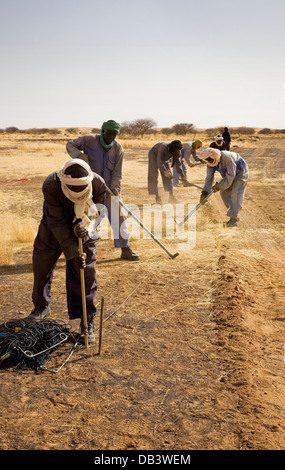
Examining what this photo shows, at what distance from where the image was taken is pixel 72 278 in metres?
4.06

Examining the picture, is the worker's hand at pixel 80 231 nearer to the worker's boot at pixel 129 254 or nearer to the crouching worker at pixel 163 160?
the worker's boot at pixel 129 254

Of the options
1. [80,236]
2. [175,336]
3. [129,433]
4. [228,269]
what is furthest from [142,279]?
[129,433]

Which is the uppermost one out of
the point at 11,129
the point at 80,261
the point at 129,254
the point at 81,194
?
the point at 11,129

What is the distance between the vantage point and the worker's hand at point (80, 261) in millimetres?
3752

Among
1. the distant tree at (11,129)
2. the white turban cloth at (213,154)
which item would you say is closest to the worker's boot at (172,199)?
the white turban cloth at (213,154)

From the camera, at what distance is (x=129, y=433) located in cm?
282

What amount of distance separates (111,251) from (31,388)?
155 inches

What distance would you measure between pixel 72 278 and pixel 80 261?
0.31m

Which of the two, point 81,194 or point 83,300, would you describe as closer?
point 81,194

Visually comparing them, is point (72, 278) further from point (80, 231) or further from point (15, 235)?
point (15, 235)

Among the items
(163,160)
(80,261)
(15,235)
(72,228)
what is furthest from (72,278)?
(163,160)

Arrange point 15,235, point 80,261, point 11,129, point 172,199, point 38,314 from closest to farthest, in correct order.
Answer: point 80,261
point 38,314
point 15,235
point 172,199
point 11,129

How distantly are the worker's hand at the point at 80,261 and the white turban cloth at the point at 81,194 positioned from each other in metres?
0.24

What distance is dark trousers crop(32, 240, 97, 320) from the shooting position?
158 inches
